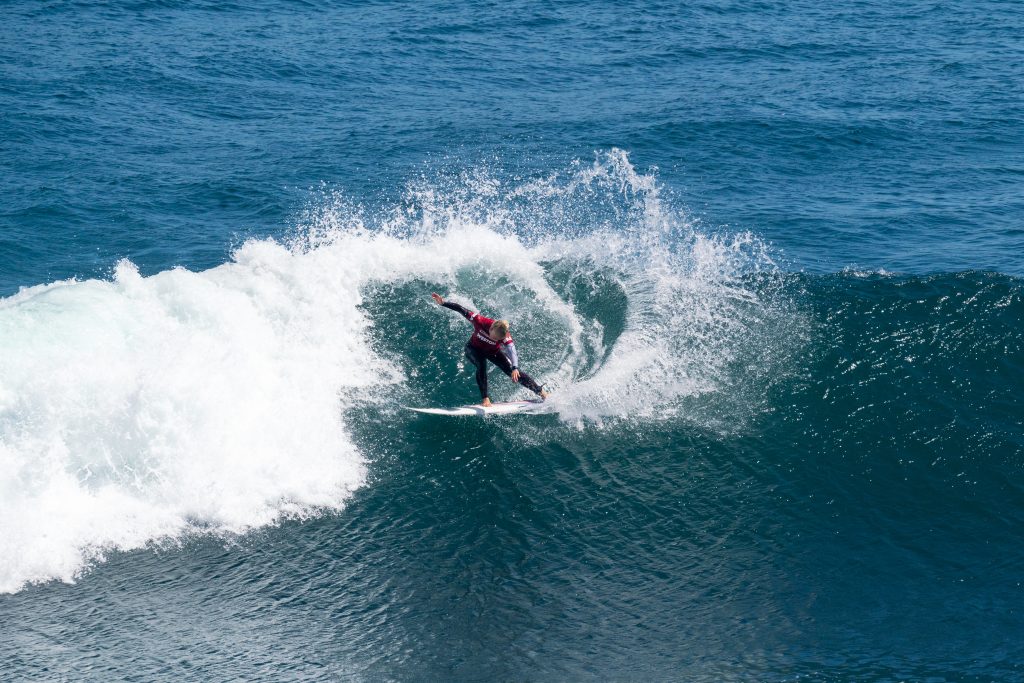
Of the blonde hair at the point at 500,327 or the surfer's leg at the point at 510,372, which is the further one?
the surfer's leg at the point at 510,372

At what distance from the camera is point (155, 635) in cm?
1178

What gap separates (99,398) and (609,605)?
8.23 metres

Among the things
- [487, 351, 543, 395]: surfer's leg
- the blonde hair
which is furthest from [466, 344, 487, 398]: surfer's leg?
the blonde hair

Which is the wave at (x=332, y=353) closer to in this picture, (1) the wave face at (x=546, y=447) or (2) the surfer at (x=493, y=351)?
(1) the wave face at (x=546, y=447)

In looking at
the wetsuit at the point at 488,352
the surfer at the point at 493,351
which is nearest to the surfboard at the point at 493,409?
the surfer at the point at 493,351

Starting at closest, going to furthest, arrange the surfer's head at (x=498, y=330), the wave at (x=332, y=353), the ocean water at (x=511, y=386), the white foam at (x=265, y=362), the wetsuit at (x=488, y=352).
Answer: the ocean water at (x=511, y=386) < the white foam at (x=265, y=362) < the wave at (x=332, y=353) < the surfer's head at (x=498, y=330) < the wetsuit at (x=488, y=352)

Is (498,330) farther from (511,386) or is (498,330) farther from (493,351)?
(511,386)

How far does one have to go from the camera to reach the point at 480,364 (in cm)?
1628

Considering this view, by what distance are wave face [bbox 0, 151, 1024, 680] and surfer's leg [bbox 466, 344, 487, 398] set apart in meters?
0.65

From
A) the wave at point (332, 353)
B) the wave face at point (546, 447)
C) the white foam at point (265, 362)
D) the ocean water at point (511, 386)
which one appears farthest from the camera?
the wave at point (332, 353)

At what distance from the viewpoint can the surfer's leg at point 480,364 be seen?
1622cm

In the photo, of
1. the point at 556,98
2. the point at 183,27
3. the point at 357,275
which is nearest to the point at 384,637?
the point at 357,275

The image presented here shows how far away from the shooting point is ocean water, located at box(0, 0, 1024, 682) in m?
12.2

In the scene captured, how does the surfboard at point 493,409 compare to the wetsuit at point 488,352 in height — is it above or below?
below
